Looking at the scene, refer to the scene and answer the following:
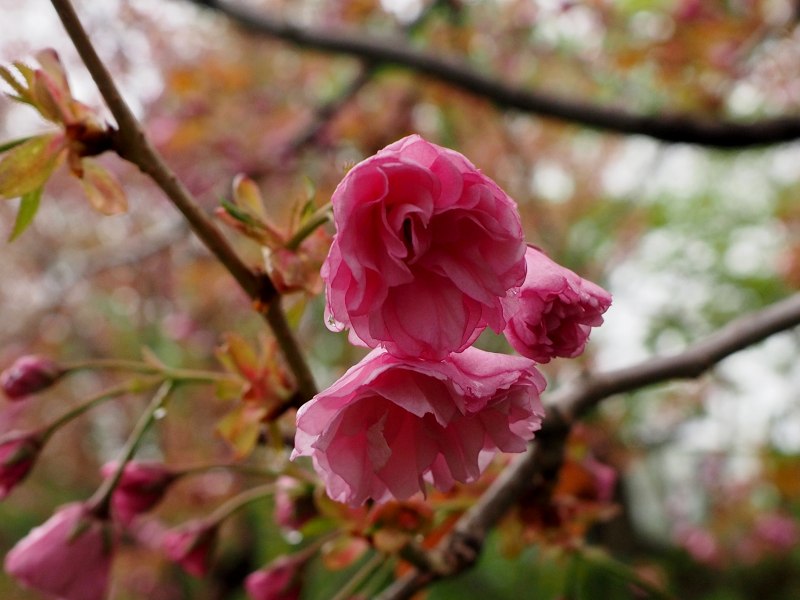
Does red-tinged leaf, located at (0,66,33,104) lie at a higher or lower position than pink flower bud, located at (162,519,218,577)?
higher

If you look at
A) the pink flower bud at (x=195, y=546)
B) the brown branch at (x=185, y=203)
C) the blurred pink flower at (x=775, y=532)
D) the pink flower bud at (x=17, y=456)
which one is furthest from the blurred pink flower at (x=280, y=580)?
the blurred pink flower at (x=775, y=532)

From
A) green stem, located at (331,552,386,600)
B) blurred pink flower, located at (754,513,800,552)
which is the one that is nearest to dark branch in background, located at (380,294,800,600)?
green stem, located at (331,552,386,600)

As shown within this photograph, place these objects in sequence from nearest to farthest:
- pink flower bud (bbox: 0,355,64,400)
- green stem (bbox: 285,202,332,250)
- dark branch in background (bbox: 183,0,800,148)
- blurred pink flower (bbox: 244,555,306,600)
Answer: green stem (bbox: 285,202,332,250) → pink flower bud (bbox: 0,355,64,400) → blurred pink flower (bbox: 244,555,306,600) → dark branch in background (bbox: 183,0,800,148)

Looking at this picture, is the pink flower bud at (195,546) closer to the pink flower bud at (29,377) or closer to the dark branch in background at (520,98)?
the pink flower bud at (29,377)

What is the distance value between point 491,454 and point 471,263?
0.48ft

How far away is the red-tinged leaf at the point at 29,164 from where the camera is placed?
0.52 metres

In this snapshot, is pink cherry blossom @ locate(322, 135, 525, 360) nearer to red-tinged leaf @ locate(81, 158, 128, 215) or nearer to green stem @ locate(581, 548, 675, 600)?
red-tinged leaf @ locate(81, 158, 128, 215)

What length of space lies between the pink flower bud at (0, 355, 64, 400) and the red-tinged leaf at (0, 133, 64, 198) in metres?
0.24

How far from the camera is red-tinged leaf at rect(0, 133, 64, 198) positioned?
1.71 feet

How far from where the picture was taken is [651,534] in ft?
13.0

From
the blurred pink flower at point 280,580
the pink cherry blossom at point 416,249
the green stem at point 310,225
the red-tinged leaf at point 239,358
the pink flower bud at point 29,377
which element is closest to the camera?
the pink cherry blossom at point 416,249

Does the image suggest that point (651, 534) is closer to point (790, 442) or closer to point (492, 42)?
point (790, 442)

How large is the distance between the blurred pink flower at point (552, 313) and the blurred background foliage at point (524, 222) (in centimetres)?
141

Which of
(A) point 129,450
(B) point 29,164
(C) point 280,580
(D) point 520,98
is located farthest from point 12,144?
(D) point 520,98
